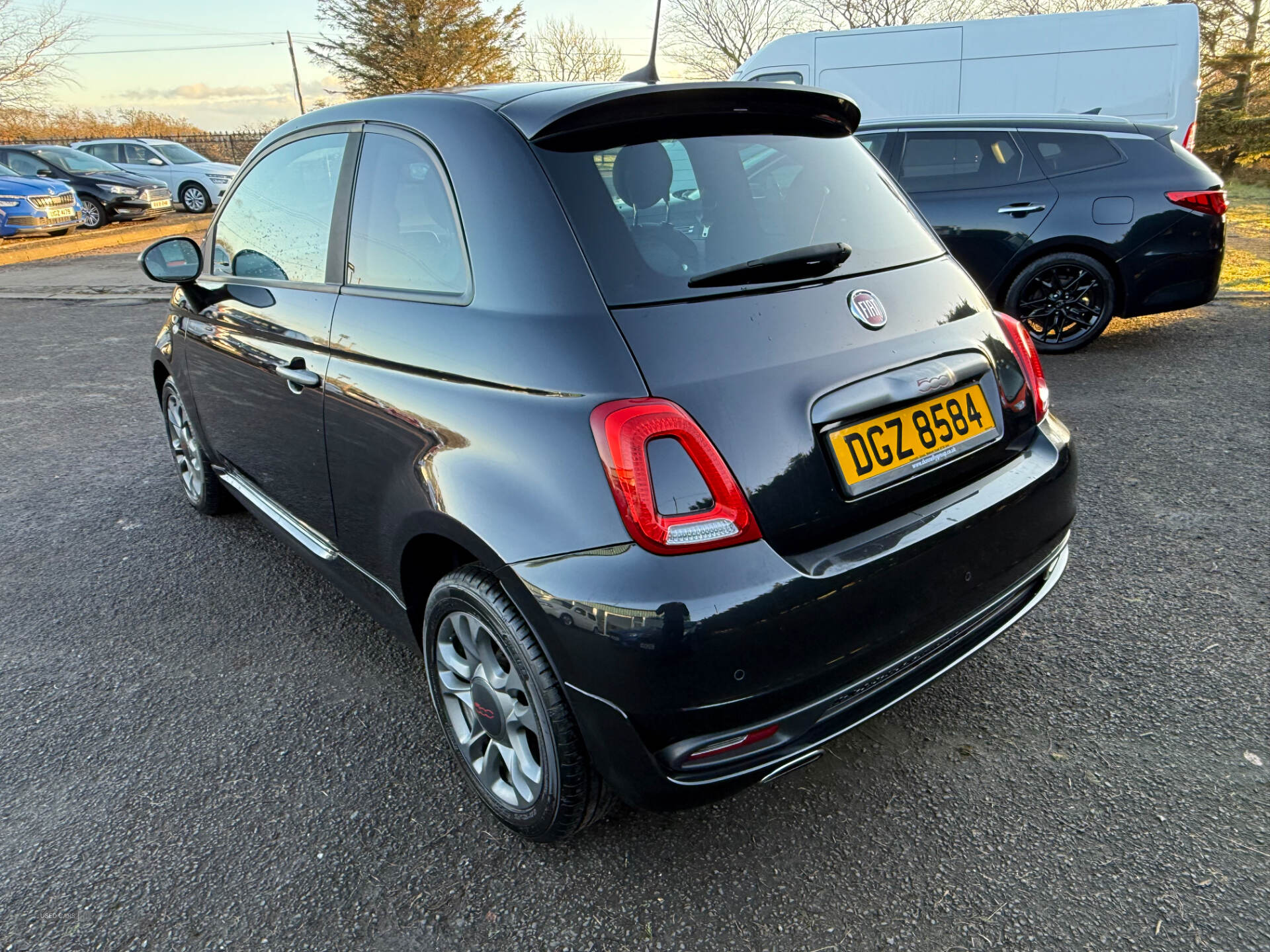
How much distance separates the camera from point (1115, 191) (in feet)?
19.0

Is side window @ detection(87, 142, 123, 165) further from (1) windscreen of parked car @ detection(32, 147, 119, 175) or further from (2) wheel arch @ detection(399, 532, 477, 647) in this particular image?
(2) wheel arch @ detection(399, 532, 477, 647)

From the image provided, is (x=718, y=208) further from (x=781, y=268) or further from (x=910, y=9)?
(x=910, y=9)

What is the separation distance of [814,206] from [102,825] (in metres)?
2.39

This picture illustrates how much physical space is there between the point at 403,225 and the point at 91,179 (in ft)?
63.5

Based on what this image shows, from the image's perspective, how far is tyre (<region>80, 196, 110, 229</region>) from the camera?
17.7m

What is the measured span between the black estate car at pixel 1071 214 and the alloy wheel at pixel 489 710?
529 centimetres

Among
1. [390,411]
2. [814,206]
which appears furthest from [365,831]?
[814,206]

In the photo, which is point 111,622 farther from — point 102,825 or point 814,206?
point 814,206

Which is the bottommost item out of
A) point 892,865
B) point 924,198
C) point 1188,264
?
point 892,865

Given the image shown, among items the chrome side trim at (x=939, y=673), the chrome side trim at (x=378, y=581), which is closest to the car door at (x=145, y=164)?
the chrome side trim at (x=378, y=581)

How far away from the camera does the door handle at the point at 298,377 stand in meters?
2.40

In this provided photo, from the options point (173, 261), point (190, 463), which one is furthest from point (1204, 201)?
point (190, 463)

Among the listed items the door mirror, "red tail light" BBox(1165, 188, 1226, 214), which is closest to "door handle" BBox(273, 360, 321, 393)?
the door mirror

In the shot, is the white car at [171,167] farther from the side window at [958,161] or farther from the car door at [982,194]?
the car door at [982,194]
